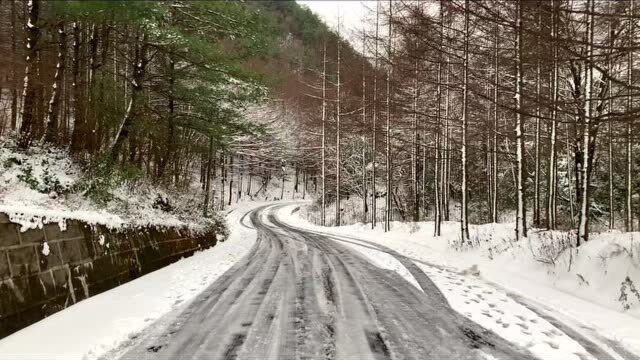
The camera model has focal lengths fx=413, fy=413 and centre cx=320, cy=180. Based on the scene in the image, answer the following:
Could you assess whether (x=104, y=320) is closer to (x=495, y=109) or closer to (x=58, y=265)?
(x=58, y=265)

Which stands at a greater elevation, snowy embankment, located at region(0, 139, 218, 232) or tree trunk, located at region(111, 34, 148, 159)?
tree trunk, located at region(111, 34, 148, 159)

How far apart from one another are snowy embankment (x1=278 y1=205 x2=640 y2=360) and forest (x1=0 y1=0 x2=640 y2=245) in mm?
1094

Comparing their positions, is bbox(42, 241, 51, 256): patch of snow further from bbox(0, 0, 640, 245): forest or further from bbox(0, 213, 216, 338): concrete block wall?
bbox(0, 0, 640, 245): forest

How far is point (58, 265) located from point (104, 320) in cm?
119

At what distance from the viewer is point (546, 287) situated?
8609 millimetres

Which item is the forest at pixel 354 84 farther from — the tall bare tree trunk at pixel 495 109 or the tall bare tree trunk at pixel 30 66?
the tall bare tree trunk at pixel 495 109

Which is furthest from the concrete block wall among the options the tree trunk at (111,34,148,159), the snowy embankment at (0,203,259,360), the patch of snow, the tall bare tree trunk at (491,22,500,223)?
the tall bare tree trunk at (491,22,500,223)

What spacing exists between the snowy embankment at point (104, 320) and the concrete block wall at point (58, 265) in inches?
7.0

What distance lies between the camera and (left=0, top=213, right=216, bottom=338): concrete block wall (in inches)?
205

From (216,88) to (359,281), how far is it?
962 centimetres

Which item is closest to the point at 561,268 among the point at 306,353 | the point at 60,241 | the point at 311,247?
the point at 306,353

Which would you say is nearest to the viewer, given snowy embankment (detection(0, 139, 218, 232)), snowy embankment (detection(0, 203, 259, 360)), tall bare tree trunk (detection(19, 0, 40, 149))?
snowy embankment (detection(0, 203, 259, 360))

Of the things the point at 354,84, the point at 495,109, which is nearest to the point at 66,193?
the point at 495,109

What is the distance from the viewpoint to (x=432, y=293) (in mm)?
7598
